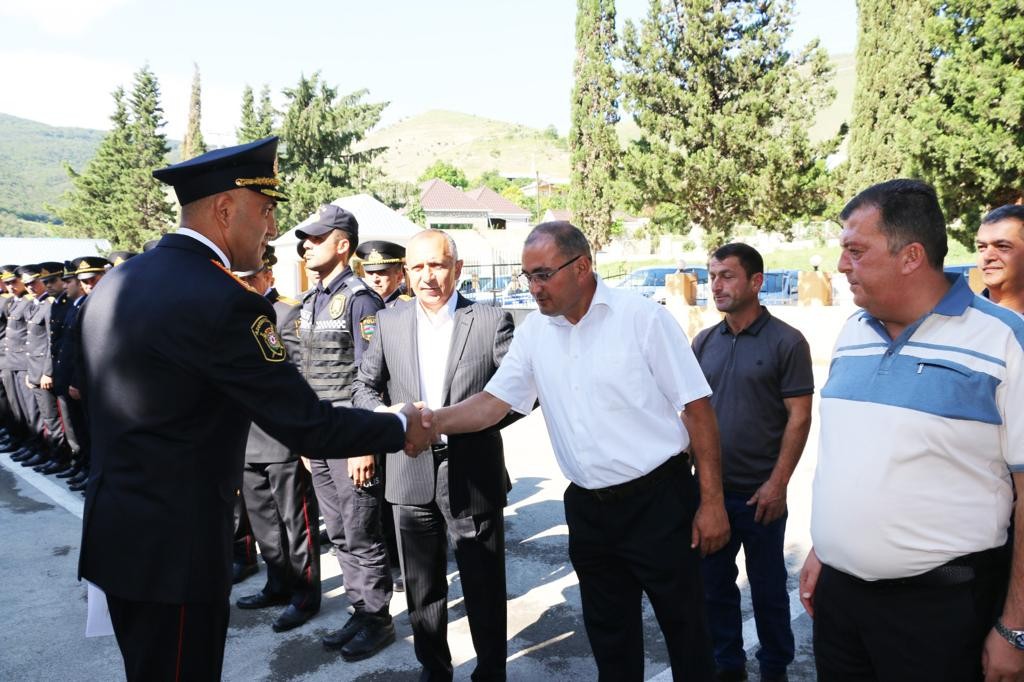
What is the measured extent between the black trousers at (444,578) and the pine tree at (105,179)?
45.3m

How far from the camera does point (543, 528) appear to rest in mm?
5723

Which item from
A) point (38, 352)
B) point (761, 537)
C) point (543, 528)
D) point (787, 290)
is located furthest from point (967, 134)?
point (38, 352)

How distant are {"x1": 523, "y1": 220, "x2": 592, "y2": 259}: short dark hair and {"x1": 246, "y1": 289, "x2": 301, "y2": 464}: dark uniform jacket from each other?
1526 mm

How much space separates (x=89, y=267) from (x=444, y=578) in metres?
6.24

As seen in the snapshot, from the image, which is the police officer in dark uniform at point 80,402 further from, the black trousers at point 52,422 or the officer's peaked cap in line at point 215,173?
the officer's peaked cap in line at point 215,173

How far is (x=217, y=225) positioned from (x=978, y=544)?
2.36 metres

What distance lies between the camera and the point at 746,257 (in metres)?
3.55

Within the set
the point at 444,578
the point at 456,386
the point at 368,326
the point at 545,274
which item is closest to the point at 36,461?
the point at 368,326

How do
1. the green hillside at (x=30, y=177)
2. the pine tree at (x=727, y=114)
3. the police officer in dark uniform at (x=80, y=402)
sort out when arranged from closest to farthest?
the police officer in dark uniform at (x=80, y=402) < the pine tree at (x=727, y=114) < the green hillside at (x=30, y=177)

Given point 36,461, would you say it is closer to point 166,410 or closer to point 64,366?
point 64,366

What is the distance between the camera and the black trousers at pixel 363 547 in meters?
3.96

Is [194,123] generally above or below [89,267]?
above

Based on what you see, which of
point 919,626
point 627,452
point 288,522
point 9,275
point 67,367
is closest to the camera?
point 919,626

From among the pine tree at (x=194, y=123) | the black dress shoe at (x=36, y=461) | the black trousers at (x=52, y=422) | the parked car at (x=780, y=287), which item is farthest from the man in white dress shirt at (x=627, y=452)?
the pine tree at (x=194, y=123)
